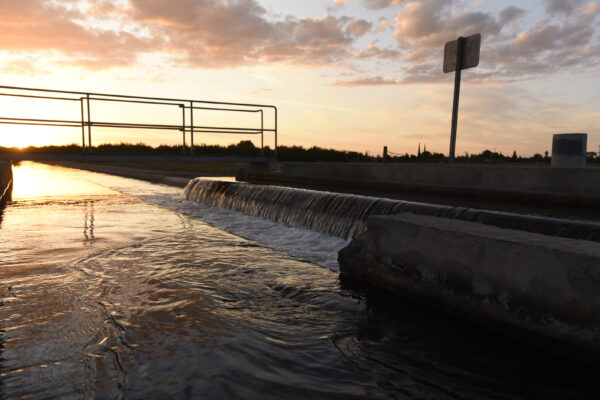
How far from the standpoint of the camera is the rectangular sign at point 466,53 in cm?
1073

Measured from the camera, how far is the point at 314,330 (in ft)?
10.7

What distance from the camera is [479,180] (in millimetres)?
9352

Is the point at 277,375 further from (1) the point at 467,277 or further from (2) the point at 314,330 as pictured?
(1) the point at 467,277

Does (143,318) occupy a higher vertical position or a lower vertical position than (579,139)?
lower

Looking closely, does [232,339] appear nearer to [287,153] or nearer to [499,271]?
[499,271]

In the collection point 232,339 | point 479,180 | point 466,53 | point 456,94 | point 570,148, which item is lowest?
point 232,339

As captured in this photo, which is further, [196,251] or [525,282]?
[196,251]

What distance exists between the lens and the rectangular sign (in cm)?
1073

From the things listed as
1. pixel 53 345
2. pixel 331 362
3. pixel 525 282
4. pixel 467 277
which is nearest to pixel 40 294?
pixel 53 345

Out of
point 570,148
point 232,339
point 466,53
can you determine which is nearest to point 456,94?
point 466,53

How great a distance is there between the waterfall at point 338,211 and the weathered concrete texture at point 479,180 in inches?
120

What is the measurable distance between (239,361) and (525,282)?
204 cm

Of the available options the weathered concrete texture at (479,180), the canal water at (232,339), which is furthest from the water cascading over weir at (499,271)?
the weathered concrete texture at (479,180)

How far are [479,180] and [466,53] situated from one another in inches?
150
